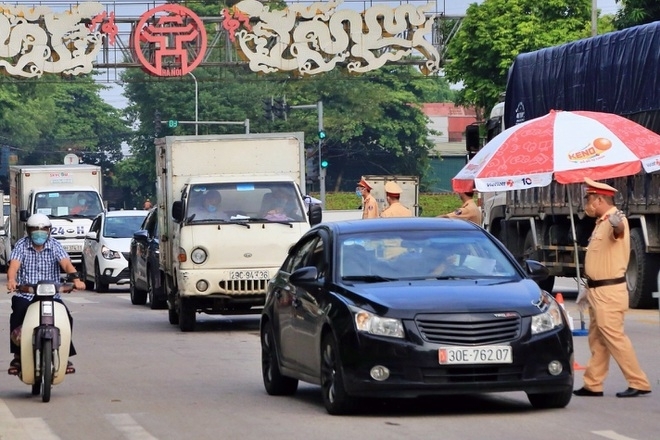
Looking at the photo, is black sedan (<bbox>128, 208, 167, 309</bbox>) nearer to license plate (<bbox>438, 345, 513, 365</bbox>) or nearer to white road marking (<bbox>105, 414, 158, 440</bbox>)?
white road marking (<bbox>105, 414, 158, 440</bbox>)

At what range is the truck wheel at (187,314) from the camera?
20.1 meters

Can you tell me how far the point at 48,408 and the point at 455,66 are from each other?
1688 inches

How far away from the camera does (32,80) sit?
166 feet

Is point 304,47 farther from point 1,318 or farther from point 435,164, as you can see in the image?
point 435,164

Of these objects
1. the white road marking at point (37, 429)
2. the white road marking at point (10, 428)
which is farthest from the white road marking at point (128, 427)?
the white road marking at point (10, 428)

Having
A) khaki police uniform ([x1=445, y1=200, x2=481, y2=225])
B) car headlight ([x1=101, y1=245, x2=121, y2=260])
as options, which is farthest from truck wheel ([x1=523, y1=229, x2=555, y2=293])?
car headlight ([x1=101, y1=245, x2=121, y2=260])

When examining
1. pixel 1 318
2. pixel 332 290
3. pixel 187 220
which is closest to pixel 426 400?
pixel 332 290

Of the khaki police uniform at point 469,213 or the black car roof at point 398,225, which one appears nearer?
the black car roof at point 398,225

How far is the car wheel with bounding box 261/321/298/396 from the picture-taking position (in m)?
12.6

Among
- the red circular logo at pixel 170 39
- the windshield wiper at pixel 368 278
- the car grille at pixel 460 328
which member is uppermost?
the red circular logo at pixel 170 39

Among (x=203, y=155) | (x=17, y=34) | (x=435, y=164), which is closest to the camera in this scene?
(x=203, y=155)

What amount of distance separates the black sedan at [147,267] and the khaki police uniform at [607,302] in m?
13.0

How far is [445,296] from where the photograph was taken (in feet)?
35.2

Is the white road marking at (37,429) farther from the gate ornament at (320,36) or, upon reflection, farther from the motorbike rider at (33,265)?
the gate ornament at (320,36)
